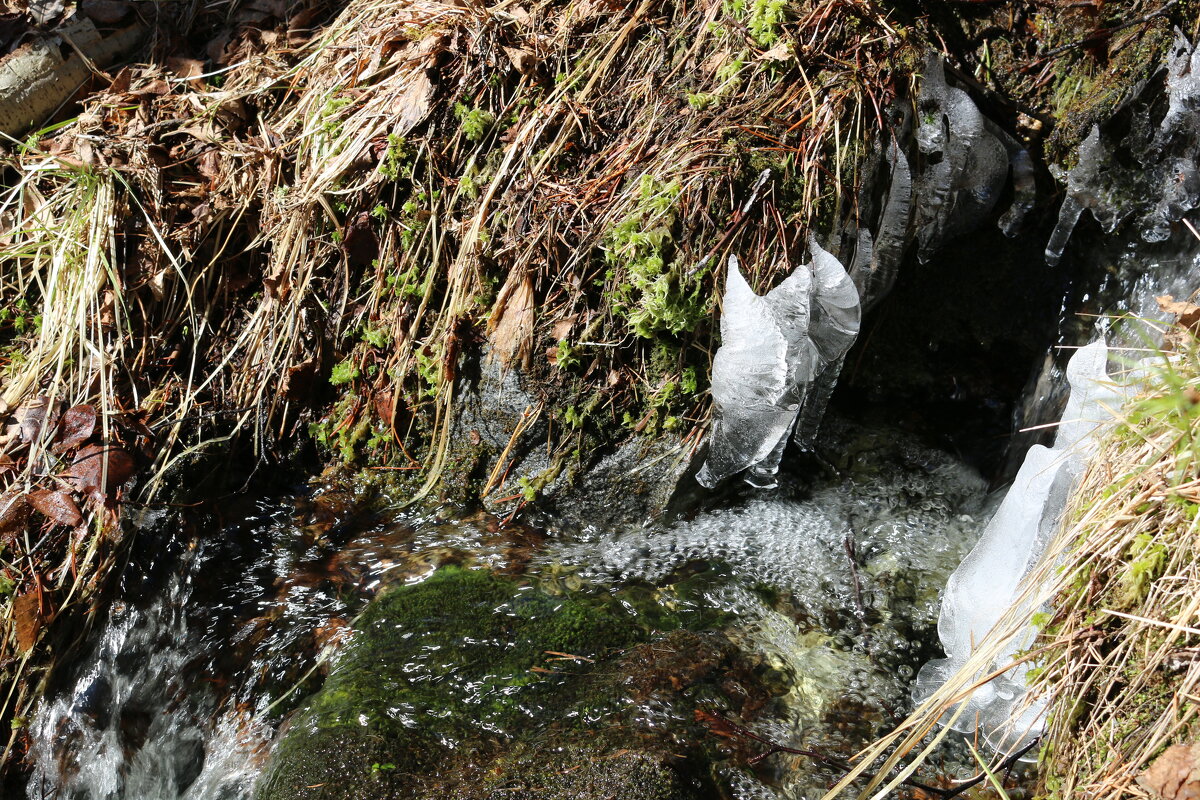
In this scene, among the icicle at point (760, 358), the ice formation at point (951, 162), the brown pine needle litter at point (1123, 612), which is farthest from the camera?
the ice formation at point (951, 162)

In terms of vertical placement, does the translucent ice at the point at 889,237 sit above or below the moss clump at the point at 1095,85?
below

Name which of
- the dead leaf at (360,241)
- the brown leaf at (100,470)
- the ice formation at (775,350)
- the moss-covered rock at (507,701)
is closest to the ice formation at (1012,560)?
the moss-covered rock at (507,701)

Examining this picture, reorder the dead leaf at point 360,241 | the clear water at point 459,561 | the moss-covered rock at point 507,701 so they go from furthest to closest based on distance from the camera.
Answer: the dead leaf at point 360,241 → the clear water at point 459,561 → the moss-covered rock at point 507,701

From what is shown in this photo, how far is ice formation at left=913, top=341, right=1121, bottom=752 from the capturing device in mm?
2260

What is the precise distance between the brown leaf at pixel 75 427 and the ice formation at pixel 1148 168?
387cm

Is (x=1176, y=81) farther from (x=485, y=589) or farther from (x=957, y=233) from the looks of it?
(x=485, y=589)

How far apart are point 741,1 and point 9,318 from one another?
10.8 ft

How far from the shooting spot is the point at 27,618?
2836mm

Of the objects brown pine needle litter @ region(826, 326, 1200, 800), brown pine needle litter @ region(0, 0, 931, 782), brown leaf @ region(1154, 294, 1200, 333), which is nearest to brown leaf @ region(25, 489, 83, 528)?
brown pine needle litter @ region(0, 0, 931, 782)

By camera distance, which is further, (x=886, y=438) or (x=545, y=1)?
(x=886, y=438)

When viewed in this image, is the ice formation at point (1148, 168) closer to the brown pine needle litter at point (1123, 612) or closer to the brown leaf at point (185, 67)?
the brown pine needle litter at point (1123, 612)

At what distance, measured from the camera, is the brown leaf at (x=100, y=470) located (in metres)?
2.98

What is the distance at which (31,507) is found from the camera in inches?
115

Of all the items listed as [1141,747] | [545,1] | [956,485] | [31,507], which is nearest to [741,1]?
[545,1]
